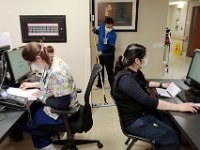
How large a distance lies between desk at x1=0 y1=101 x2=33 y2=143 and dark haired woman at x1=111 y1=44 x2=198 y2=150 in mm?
788

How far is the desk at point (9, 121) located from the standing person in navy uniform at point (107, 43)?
2.37m

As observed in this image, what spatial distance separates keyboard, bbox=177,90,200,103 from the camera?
1751 mm

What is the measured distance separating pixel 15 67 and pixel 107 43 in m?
2.02

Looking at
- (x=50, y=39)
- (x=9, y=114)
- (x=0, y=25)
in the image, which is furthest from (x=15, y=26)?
(x=9, y=114)

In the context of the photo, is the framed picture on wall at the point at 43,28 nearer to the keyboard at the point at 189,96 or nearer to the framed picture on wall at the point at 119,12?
the framed picture on wall at the point at 119,12

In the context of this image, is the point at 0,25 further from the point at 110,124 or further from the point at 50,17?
the point at 110,124

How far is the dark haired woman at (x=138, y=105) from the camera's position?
1.61 m

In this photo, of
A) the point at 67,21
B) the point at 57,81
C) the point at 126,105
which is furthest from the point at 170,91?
the point at 67,21

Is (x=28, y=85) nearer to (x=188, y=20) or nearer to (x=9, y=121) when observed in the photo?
(x=9, y=121)

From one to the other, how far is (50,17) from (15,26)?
0.49m

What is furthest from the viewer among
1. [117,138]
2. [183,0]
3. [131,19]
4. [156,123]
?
[183,0]

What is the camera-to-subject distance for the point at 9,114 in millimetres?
1576

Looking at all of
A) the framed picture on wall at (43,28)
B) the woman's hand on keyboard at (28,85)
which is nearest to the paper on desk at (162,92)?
the woman's hand on keyboard at (28,85)

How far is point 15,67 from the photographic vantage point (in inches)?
86.5
